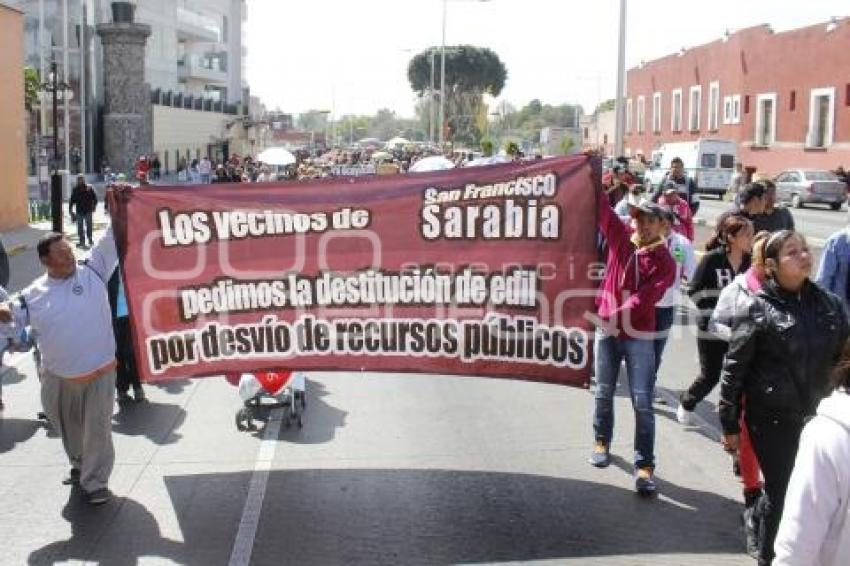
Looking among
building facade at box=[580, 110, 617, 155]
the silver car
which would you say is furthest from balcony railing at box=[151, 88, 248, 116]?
the silver car

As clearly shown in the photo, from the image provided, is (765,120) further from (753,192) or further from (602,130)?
(753,192)

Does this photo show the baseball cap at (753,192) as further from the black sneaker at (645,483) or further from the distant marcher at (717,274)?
the black sneaker at (645,483)

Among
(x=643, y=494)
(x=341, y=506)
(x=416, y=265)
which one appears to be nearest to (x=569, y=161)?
(x=416, y=265)

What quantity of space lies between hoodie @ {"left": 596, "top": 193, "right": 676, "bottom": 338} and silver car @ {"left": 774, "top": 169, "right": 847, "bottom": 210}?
3490cm

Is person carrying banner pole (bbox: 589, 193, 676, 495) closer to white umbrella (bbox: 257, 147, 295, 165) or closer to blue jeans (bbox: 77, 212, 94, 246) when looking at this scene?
blue jeans (bbox: 77, 212, 94, 246)

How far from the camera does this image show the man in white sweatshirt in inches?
247

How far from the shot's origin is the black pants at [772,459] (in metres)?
4.81

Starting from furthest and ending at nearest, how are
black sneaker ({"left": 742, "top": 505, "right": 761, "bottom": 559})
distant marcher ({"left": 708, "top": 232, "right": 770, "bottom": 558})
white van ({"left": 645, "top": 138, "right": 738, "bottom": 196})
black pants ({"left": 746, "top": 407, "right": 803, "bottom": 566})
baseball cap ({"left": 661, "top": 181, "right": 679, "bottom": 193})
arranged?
white van ({"left": 645, "top": 138, "right": 738, "bottom": 196}) → baseball cap ({"left": 661, "top": 181, "right": 679, "bottom": 193}) → black sneaker ({"left": 742, "top": 505, "right": 761, "bottom": 559}) → distant marcher ({"left": 708, "top": 232, "right": 770, "bottom": 558}) → black pants ({"left": 746, "top": 407, "right": 803, "bottom": 566})

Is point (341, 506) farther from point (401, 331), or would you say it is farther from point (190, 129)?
point (190, 129)

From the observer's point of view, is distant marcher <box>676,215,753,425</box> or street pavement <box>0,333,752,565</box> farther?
distant marcher <box>676,215,753,425</box>

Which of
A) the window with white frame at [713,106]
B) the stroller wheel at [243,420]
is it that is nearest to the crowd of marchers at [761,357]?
the stroller wheel at [243,420]

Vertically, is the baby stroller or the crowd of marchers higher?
the crowd of marchers

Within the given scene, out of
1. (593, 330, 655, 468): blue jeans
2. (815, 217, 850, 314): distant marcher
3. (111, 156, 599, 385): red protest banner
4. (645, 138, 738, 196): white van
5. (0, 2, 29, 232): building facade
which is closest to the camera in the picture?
(593, 330, 655, 468): blue jeans

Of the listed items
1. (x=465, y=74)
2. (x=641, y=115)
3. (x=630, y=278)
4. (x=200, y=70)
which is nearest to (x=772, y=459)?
(x=630, y=278)
